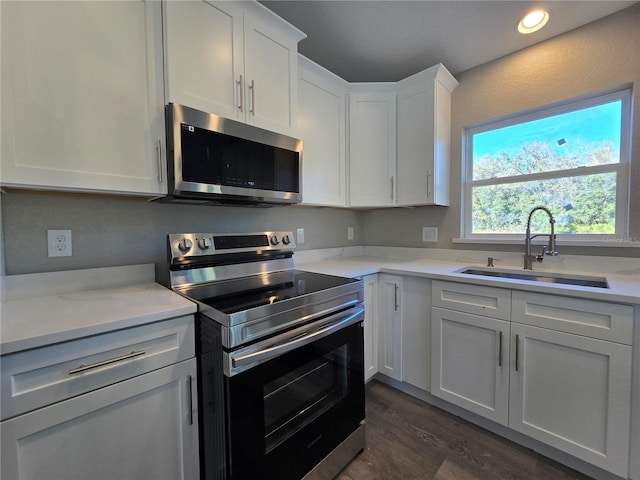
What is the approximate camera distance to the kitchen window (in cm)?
166

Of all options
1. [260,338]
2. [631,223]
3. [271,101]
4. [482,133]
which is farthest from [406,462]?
[482,133]

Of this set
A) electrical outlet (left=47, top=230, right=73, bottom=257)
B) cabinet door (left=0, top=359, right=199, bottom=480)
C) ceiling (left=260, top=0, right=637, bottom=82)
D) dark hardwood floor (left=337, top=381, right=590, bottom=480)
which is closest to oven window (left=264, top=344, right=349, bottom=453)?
cabinet door (left=0, top=359, right=199, bottom=480)

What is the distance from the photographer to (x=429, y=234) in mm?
2359

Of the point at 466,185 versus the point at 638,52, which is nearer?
the point at 638,52

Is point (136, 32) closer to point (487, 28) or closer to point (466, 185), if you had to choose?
point (487, 28)

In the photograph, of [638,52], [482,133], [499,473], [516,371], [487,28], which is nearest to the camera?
[499,473]

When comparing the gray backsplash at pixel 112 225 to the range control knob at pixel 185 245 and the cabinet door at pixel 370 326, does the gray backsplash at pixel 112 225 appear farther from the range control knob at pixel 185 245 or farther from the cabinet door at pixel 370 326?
the cabinet door at pixel 370 326

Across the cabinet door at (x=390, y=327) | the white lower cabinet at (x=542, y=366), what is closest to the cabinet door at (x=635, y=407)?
the white lower cabinet at (x=542, y=366)

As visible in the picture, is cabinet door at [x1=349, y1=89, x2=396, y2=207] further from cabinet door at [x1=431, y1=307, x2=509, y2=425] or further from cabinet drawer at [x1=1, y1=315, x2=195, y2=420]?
cabinet drawer at [x1=1, y1=315, x2=195, y2=420]

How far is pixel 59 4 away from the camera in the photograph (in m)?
0.96

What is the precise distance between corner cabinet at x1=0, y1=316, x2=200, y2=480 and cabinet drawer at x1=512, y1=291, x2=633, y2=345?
61.8 inches

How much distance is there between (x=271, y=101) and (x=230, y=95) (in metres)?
0.26

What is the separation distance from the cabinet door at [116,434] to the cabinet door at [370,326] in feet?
3.75

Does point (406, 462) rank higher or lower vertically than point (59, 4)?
lower
